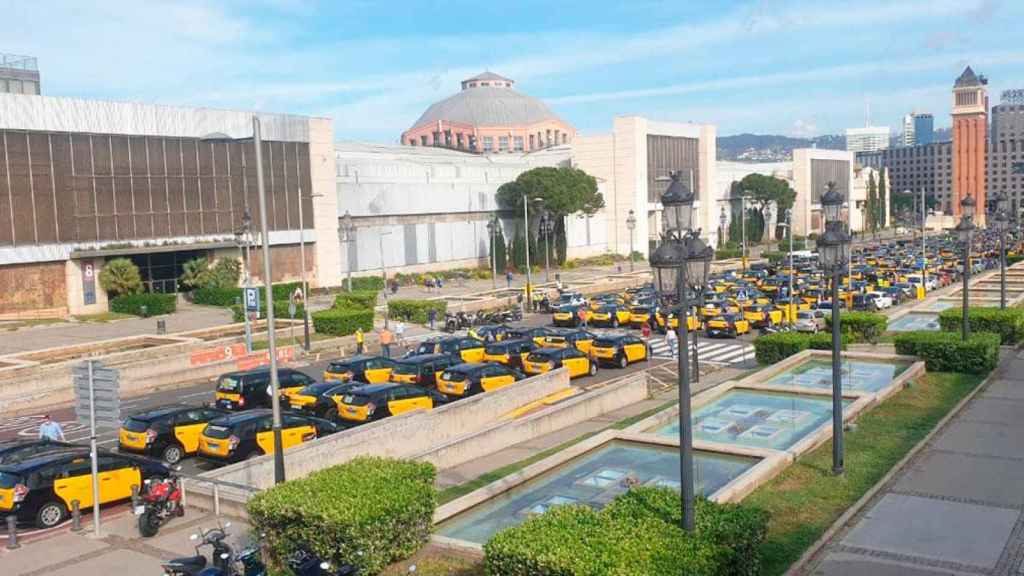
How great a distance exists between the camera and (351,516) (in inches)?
445

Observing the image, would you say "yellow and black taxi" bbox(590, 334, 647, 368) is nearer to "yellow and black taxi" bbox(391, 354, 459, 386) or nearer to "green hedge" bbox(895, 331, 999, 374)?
"yellow and black taxi" bbox(391, 354, 459, 386)

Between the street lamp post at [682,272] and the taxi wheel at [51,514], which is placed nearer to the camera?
the street lamp post at [682,272]

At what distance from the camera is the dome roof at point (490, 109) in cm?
14412

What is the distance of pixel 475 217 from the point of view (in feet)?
271

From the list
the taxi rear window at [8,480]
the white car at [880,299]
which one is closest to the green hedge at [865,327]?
the white car at [880,299]

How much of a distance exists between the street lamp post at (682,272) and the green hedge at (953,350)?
57.2 ft

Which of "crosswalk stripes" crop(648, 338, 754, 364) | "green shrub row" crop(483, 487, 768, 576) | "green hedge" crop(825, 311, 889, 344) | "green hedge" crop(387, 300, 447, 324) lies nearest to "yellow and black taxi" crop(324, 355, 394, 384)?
"crosswalk stripes" crop(648, 338, 754, 364)

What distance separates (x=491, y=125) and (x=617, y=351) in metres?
112

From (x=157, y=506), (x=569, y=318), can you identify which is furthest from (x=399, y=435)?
(x=569, y=318)

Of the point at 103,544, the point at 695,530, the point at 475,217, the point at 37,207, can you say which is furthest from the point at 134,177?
the point at 695,530

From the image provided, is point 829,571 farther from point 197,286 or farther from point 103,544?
point 197,286

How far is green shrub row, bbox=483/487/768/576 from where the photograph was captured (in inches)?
368

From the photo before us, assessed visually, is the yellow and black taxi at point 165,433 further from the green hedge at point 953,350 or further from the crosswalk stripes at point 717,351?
the crosswalk stripes at point 717,351

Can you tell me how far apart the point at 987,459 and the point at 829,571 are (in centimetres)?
730
